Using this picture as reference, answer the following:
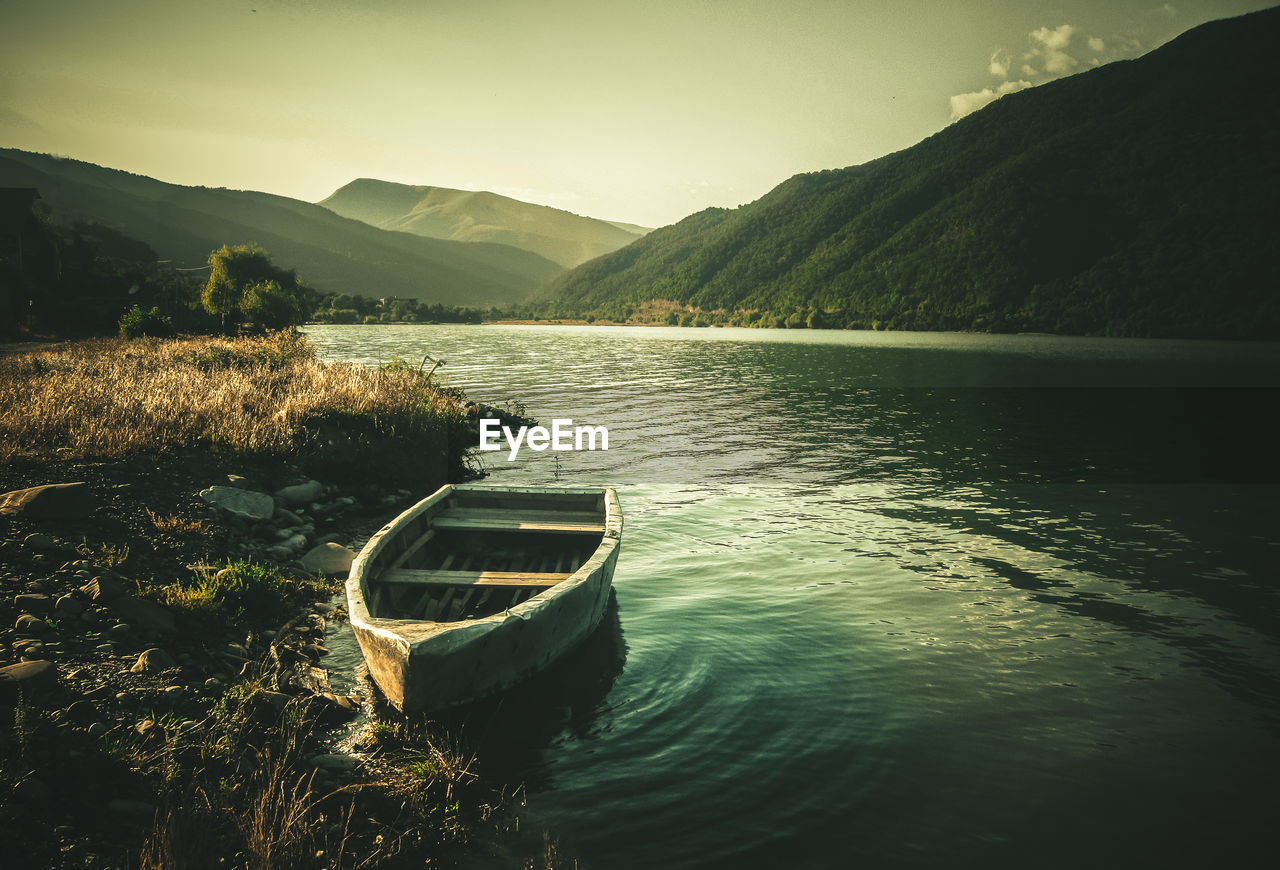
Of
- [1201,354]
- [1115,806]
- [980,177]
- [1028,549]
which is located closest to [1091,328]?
[1201,354]

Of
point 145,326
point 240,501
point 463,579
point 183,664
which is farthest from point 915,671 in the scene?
point 145,326

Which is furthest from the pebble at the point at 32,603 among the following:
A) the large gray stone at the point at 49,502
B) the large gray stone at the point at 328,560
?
the large gray stone at the point at 328,560

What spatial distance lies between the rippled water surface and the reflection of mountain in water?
0.12ft

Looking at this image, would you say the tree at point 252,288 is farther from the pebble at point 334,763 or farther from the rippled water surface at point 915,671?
the pebble at point 334,763

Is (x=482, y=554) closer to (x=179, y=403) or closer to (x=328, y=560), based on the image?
(x=328, y=560)

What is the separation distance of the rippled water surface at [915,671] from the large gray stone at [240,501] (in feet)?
19.0

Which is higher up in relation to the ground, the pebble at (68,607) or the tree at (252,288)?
the tree at (252,288)

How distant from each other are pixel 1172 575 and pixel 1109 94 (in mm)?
241981

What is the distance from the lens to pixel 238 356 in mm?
23172

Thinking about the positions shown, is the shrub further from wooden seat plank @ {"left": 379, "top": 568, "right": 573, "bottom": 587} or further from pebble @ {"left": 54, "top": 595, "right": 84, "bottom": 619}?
wooden seat plank @ {"left": 379, "top": 568, "right": 573, "bottom": 587}

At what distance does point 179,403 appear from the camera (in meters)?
12.9

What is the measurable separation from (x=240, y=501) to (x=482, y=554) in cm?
409

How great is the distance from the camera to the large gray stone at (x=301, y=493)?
1175 centimetres

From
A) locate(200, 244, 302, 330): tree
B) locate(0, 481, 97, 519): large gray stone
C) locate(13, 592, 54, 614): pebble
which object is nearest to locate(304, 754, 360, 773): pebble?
locate(13, 592, 54, 614): pebble
